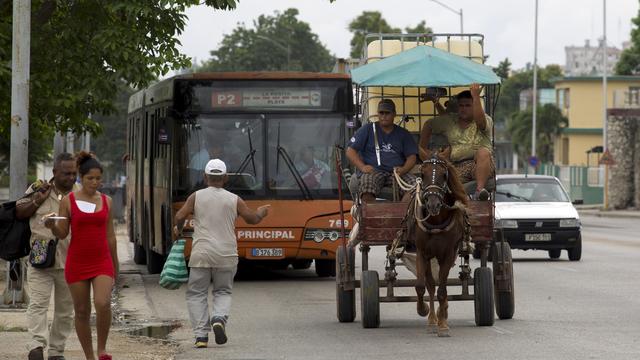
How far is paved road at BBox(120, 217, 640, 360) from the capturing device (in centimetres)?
1271

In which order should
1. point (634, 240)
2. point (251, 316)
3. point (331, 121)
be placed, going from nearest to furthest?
point (251, 316)
point (331, 121)
point (634, 240)

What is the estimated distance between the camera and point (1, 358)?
12273mm

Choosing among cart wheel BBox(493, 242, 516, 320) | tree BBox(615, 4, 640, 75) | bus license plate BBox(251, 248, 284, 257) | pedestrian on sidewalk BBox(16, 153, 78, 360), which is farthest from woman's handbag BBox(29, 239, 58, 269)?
tree BBox(615, 4, 640, 75)

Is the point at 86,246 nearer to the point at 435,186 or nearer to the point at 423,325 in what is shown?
the point at 435,186

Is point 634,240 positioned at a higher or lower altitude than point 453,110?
lower

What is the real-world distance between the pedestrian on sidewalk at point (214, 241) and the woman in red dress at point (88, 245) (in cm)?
195

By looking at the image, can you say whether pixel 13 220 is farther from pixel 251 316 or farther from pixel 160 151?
pixel 160 151

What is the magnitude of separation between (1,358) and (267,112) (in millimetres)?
9772

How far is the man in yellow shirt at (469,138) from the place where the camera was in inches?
578

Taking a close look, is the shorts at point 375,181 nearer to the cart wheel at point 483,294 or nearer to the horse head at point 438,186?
the cart wheel at point 483,294

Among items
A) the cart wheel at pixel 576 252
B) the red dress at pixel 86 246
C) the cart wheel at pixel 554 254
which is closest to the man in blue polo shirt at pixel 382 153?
the red dress at pixel 86 246

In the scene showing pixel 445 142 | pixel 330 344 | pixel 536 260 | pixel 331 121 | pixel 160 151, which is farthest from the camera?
pixel 536 260

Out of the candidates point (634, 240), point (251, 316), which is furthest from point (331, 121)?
point (634, 240)

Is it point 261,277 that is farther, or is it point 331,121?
point 261,277
